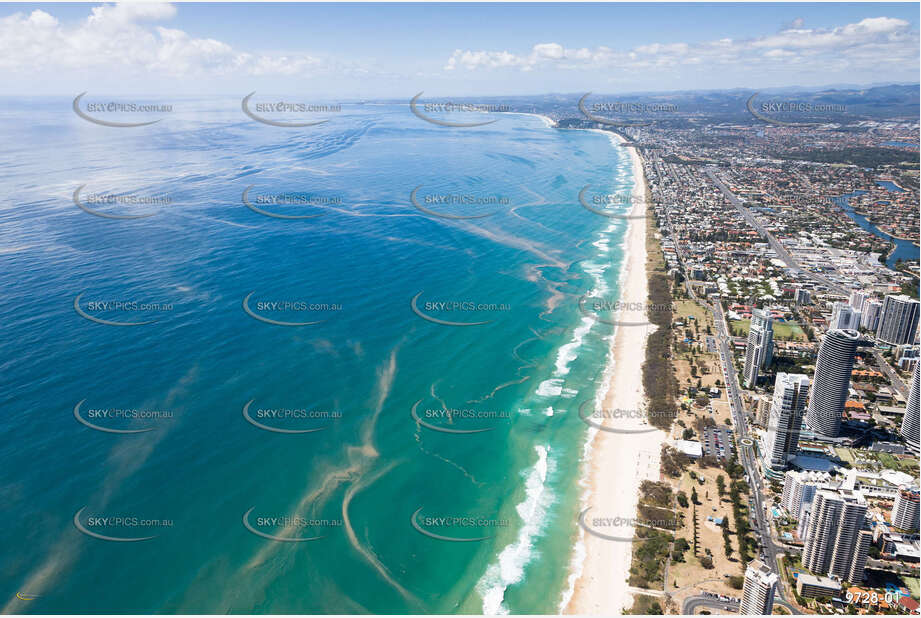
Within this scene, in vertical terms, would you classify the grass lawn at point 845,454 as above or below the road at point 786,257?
below

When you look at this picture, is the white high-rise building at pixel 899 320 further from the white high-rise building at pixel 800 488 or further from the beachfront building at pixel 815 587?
the beachfront building at pixel 815 587
